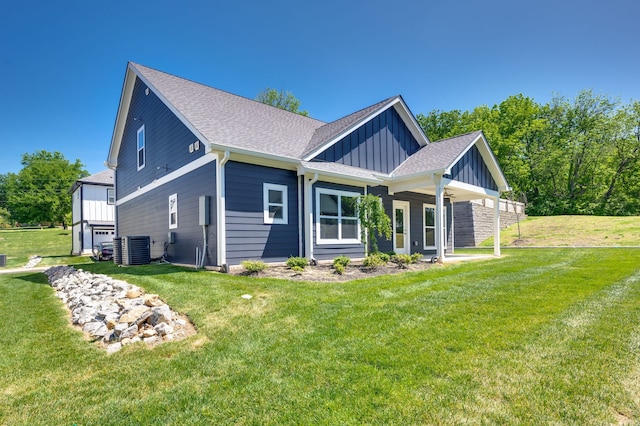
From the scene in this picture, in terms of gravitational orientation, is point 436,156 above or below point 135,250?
above

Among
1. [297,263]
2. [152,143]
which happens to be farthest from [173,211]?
[297,263]

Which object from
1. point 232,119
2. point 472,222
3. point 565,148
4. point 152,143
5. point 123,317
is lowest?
point 123,317

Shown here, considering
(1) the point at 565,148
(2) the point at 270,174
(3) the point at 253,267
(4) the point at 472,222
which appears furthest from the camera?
(1) the point at 565,148

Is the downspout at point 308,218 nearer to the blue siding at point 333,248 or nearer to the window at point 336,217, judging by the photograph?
the blue siding at point 333,248

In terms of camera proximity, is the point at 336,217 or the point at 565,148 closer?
the point at 336,217

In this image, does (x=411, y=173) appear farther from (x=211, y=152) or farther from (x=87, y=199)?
(x=87, y=199)

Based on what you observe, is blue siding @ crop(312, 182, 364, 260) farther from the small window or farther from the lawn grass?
the small window

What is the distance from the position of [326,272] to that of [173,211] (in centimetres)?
571

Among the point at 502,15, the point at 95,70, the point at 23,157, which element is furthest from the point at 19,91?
the point at 23,157

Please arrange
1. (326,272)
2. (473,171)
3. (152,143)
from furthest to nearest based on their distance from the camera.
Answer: (152,143) < (473,171) < (326,272)

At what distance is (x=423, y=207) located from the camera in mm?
13828

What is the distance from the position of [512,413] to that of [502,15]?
514 inches

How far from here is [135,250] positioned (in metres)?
10.5

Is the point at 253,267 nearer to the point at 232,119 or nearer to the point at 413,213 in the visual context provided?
the point at 232,119
